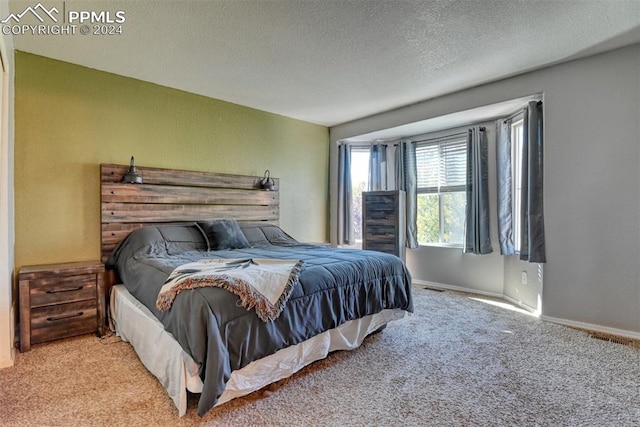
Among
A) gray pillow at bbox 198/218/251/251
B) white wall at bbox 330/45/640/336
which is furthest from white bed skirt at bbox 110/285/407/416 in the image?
Answer: white wall at bbox 330/45/640/336

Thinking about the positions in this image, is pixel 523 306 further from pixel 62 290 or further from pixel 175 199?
Result: pixel 62 290

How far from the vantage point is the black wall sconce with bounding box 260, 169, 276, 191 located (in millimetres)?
4461

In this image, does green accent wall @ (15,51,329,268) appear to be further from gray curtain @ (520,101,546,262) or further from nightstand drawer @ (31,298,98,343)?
gray curtain @ (520,101,546,262)

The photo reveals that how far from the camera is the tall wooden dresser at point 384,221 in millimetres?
4719

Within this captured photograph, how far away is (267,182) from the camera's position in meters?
4.48

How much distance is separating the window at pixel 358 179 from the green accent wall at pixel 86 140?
180 cm

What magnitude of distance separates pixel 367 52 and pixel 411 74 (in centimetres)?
71

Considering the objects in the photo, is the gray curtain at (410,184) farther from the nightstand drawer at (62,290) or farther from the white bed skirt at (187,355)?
the nightstand drawer at (62,290)

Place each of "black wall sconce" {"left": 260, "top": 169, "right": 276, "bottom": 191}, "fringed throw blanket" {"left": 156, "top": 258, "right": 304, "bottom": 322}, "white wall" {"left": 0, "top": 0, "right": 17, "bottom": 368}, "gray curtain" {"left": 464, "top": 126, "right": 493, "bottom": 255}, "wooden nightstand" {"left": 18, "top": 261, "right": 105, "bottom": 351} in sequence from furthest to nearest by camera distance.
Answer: "black wall sconce" {"left": 260, "top": 169, "right": 276, "bottom": 191} < "gray curtain" {"left": 464, "top": 126, "right": 493, "bottom": 255} < "wooden nightstand" {"left": 18, "top": 261, "right": 105, "bottom": 351} < "white wall" {"left": 0, "top": 0, "right": 17, "bottom": 368} < "fringed throw blanket" {"left": 156, "top": 258, "right": 304, "bottom": 322}

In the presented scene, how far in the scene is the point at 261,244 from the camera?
3875 millimetres

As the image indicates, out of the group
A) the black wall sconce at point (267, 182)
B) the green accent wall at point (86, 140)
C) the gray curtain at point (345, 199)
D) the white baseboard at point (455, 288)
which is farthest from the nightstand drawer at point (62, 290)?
the white baseboard at point (455, 288)

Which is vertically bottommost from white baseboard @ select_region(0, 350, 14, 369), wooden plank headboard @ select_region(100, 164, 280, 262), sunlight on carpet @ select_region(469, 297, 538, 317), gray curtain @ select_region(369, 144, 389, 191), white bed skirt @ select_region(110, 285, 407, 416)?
sunlight on carpet @ select_region(469, 297, 538, 317)

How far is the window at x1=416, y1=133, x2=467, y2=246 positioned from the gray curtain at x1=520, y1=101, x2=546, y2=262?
1111mm

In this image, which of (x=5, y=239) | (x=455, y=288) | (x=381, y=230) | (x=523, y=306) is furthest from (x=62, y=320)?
(x=523, y=306)
